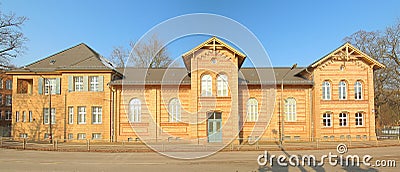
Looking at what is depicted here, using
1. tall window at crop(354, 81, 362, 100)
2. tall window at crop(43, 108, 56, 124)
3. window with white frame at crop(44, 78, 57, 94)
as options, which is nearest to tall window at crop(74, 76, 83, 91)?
window with white frame at crop(44, 78, 57, 94)

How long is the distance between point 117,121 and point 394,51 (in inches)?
1413

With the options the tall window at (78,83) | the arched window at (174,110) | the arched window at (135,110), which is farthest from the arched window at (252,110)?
the tall window at (78,83)

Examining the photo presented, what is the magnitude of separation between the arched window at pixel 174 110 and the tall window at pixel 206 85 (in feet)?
11.7

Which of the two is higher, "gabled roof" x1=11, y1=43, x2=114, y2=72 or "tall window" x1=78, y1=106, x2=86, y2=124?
"gabled roof" x1=11, y1=43, x2=114, y2=72

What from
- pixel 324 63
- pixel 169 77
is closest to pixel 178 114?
pixel 169 77

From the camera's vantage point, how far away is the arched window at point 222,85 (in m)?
27.9

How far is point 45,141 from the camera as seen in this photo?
30000 millimetres

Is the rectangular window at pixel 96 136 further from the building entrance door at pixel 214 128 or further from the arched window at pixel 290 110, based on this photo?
the arched window at pixel 290 110

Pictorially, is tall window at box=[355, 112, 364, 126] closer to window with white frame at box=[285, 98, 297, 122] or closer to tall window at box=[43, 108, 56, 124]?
window with white frame at box=[285, 98, 297, 122]

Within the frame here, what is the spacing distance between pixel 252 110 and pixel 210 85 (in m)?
5.66

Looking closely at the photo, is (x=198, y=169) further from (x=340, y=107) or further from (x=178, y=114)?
(x=340, y=107)

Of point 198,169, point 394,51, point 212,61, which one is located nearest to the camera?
point 198,169

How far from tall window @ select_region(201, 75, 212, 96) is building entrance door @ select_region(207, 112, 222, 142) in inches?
83.2

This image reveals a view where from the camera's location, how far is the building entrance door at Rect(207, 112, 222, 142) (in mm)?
27688
